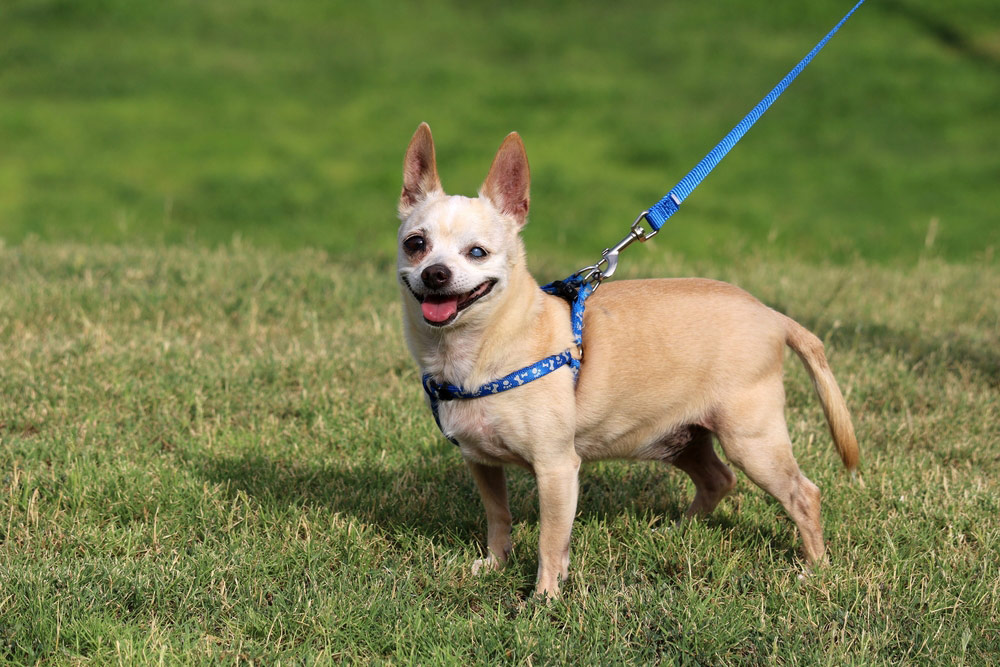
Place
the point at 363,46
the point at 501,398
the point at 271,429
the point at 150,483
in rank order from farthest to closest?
the point at 363,46, the point at 271,429, the point at 150,483, the point at 501,398

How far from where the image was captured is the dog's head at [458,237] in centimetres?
305

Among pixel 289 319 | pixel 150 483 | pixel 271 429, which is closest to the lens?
pixel 150 483

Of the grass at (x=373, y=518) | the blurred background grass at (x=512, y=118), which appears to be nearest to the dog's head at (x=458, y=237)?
the grass at (x=373, y=518)

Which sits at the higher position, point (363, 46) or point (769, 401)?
point (363, 46)

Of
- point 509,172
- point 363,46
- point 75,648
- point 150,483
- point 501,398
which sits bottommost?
point 75,648

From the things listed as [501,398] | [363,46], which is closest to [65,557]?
[501,398]

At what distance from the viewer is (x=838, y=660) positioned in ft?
9.15

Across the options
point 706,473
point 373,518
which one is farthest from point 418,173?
point 706,473

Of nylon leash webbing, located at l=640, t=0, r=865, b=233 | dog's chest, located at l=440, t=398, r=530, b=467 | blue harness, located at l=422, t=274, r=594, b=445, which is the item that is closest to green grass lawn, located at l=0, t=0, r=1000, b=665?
dog's chest, located at l=440, t=398, r=530, b=467

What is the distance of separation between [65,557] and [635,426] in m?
2.03

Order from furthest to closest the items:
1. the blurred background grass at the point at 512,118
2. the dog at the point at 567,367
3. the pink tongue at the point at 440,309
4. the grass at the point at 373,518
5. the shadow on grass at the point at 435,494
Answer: the blurred background grass at the point at 512,118, the shadow on grass at the point at 435,494, the dog at the point at 567,367, the pink tongue at the point at 440,309, the grass at the point at 373,518

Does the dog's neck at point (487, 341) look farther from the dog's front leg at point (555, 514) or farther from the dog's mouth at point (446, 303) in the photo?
the dog's front leg at point (555, 514)

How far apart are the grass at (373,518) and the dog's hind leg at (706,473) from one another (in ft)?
0.38

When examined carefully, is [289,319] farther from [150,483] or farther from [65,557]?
[65,557]
